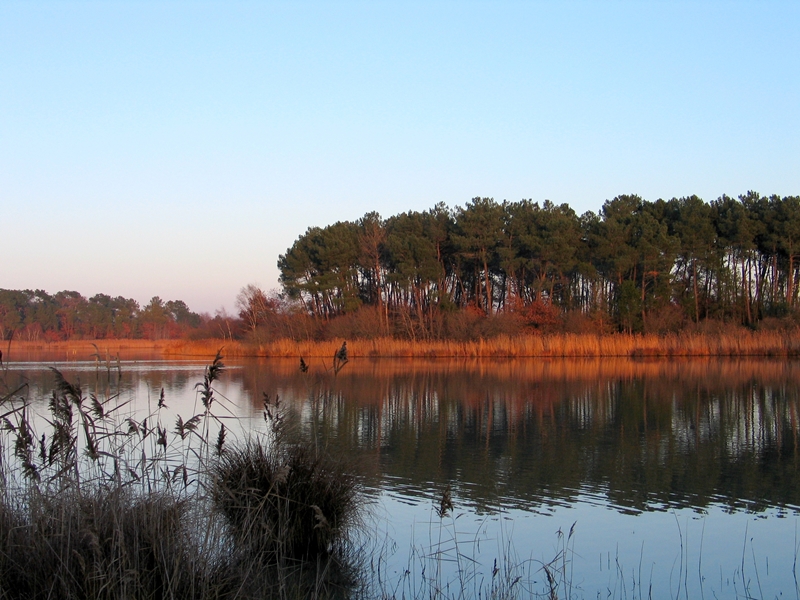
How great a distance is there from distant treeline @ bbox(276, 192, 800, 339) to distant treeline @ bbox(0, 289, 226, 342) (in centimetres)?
1494

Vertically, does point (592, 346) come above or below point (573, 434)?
above

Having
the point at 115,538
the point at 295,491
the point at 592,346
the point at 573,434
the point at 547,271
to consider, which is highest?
the point at 547,271

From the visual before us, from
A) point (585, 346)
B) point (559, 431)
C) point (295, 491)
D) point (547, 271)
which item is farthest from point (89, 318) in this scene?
point (295, 491)

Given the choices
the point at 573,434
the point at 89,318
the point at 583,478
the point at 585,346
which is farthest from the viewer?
the point at 89,318

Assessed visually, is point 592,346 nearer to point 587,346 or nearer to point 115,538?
point 587,346

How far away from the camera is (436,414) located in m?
15.0

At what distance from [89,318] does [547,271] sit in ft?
166

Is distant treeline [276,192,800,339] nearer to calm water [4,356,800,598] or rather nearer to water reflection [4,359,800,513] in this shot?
water reflection [4,359,800,513]

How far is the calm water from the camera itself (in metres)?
5.77

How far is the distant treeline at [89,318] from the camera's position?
6506 cm

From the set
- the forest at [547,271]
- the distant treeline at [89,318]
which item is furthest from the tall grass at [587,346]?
the distant treeline at [89,318]

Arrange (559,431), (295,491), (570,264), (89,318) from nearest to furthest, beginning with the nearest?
(295,491) < (559,431) < (570,264) < (89,318)

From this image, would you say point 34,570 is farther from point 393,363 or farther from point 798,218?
point 798,218

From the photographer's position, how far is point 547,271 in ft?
148
